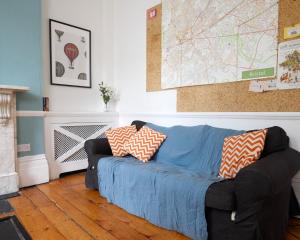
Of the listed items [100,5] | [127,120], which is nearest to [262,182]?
[127,120]

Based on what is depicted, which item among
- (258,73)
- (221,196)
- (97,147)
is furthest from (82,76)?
(221,196)

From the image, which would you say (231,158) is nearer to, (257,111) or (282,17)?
(257,111)

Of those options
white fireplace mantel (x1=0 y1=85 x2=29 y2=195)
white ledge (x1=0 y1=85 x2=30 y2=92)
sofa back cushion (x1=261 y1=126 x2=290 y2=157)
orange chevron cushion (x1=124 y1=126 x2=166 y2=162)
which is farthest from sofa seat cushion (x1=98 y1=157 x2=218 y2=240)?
white ledge (x1=0 y1=85 x2=30 y2=92)

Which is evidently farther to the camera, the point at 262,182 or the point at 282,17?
the point at 282,17

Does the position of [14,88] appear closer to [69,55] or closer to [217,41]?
[69,55]

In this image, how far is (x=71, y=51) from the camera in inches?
124

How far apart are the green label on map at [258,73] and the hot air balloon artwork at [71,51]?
2.37 metres

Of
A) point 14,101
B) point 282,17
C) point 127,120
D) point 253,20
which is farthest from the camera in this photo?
point 127,120

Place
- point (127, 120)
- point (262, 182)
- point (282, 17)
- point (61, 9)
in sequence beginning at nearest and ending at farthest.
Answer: point (262, 182)
point (282, 17)
point (61, 9)
point (127, 120)

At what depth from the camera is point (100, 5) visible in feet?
11.4

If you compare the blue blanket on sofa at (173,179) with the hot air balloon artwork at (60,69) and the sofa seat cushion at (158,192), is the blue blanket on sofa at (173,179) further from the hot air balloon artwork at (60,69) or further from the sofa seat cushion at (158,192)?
the hot air balloon artwork at (60,69)

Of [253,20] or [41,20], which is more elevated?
[41,20]

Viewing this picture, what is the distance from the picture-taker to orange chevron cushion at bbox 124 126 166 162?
228 cm

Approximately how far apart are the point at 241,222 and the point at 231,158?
521 mm
